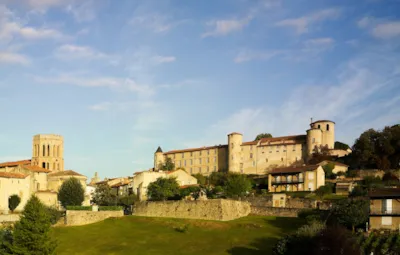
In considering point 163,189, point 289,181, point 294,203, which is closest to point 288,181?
point 289,181

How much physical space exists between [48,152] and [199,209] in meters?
57.8

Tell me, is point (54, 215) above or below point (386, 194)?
below

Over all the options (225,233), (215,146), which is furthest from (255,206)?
(215,146)

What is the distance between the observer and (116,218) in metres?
73.6

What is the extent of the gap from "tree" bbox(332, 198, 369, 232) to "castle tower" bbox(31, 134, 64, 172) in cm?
7447

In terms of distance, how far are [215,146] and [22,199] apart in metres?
45.9

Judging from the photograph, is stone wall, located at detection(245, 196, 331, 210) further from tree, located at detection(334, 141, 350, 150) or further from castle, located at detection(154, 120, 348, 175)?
tree, located at detection(334, 141, 350, 150)

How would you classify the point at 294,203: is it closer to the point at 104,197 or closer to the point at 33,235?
the point at 104,197

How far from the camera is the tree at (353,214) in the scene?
185ft

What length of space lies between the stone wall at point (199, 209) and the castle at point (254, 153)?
37.3 meters

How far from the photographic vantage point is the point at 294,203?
245ft

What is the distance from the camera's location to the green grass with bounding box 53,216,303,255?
56859 millimetres

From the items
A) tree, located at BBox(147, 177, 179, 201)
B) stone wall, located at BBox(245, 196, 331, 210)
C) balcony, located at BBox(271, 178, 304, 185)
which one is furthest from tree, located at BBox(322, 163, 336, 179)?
tree, located at BBox(147, 177, 179, 201)

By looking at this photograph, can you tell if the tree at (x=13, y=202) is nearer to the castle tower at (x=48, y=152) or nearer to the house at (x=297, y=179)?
the castle tower at (x=48, y=152)
